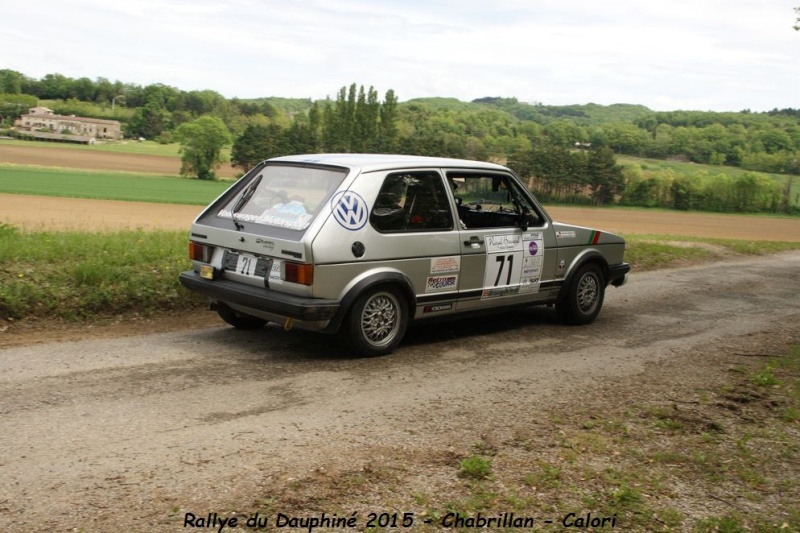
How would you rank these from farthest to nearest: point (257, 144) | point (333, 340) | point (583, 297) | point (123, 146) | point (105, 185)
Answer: point (123, 146), point (257, 144), point (105, 185), point (583, 297), point (333, 340)

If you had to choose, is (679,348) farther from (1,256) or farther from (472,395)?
(1,256)

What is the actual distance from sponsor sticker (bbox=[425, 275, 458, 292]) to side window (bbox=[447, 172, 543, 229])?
58cm

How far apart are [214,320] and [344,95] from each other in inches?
2631

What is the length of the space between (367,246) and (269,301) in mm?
972

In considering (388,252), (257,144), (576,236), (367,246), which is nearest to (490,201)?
(576,236)

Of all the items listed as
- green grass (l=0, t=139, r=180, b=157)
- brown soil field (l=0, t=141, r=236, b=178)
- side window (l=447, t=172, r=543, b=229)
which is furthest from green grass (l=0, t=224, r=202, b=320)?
green grass (l=0, t=139, r=180, b=157)

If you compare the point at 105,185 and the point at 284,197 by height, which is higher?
the point at 284,197

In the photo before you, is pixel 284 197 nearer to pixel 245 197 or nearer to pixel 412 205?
pixel 245 197

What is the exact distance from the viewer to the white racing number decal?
310 inches

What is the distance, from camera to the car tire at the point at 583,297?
28.9ft

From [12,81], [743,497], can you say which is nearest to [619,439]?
[743,497]

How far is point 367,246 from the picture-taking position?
6.78 m

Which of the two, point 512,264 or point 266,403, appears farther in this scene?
point 512,264

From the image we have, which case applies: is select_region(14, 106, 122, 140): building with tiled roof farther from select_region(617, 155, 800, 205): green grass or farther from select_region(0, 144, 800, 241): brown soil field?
select_region(617, 155, 800, 205): green grass
